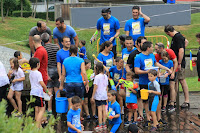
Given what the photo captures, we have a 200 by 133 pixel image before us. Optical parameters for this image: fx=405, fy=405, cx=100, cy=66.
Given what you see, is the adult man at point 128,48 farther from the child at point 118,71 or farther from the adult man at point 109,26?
the adult man at point 109,26

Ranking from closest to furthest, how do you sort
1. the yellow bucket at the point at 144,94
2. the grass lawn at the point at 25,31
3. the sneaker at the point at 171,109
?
the yellow bucket at the point at 144,94 < the sneaker at the point at 171,109 < the grass lawn at the point at 25,31

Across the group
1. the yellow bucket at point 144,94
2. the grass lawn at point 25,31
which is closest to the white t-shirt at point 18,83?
the yellow bucket at point 144,94

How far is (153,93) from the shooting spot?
8680mm

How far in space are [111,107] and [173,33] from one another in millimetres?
3091

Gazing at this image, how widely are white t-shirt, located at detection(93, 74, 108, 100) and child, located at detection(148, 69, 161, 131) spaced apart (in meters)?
0.98

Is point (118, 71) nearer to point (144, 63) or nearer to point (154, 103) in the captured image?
point (144, 63)

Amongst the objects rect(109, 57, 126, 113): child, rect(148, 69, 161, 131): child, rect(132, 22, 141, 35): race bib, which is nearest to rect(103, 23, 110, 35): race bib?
rect(132, 22, 141, 35): race bib

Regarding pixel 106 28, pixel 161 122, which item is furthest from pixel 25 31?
pixel 161 122

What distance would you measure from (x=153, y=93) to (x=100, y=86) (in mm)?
1157

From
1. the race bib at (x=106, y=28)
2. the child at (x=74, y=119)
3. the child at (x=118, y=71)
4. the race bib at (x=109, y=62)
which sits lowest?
the child at (x=74, y=119)

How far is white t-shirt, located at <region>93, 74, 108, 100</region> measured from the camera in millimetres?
8799

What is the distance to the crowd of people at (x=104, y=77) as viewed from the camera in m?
8.48

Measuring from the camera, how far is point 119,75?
9562 mm

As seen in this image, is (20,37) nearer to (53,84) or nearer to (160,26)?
(160,26)
